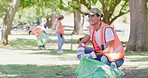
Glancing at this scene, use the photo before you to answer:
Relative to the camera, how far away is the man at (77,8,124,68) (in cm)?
617

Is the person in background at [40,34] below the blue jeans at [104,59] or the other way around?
below

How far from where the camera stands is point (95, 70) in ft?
19.9

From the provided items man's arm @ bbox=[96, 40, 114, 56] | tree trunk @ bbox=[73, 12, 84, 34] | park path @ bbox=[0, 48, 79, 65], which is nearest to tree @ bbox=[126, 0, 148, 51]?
park path @ bbox=[0, 48, 79, 65]

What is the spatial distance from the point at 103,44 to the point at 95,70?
17.7 inches

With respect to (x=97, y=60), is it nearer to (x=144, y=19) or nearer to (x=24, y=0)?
(x=144, y=19)

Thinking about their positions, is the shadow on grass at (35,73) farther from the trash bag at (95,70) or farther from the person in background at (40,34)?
the person in background at (40,34)

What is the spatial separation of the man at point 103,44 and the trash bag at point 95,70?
0.11m

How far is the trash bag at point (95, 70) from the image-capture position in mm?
5969

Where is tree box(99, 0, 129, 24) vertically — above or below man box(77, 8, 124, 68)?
below

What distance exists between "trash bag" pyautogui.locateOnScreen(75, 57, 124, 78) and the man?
107 mm

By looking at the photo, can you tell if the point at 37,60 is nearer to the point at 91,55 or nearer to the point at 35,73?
the point at 35,73

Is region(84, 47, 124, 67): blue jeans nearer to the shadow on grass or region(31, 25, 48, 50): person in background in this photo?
the shadow on grass

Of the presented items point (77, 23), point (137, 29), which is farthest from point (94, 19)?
point (77, 23)

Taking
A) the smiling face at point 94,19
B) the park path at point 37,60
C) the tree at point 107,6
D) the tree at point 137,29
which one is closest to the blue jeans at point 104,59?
the smiling face at point 94,19
